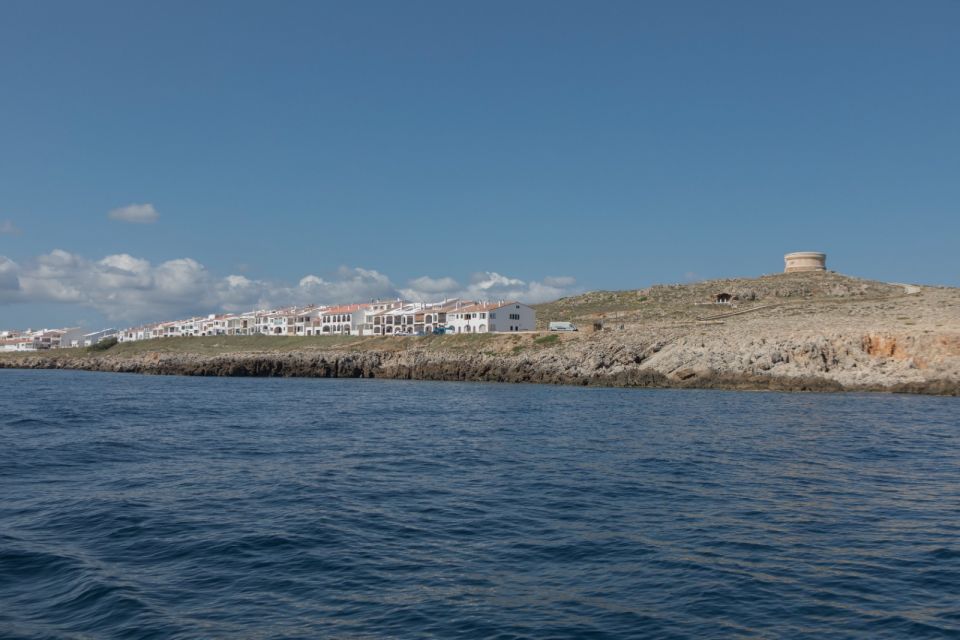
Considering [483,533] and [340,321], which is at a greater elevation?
[340,321]

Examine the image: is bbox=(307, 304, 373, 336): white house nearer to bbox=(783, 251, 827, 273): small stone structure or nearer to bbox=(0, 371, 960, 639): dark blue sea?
bbox=(783, 251, 827, 273): small stone structure

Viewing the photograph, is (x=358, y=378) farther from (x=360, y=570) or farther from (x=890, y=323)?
(x=360, y=570)

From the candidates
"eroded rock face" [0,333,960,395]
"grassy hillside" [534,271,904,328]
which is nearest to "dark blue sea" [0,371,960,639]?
"eroded rock face" [0,333,960,395]

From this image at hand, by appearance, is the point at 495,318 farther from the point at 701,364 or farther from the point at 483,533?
the point at 483,533

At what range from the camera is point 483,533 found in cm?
1672

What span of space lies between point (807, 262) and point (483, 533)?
160285mm

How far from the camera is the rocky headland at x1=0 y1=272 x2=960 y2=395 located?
62.8m

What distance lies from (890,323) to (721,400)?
31.5 meters

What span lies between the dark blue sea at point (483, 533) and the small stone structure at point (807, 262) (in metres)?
135

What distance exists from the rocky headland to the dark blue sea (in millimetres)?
30300

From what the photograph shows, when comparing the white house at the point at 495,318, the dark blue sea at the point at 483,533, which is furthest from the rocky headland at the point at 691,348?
the dark blue sea at the point at 483,533

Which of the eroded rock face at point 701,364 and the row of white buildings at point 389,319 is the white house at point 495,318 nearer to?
the row of white buildings at point 389,319

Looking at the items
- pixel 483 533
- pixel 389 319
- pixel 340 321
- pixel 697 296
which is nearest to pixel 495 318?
pixel 389 319

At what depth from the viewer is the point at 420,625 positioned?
37.7ft
